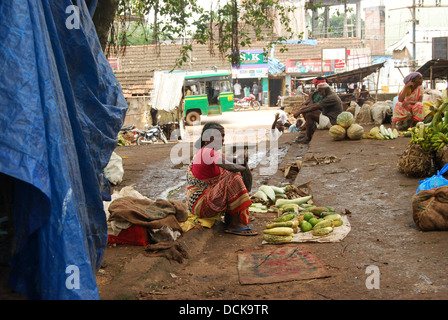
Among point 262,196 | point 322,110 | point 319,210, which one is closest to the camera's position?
point 319,210

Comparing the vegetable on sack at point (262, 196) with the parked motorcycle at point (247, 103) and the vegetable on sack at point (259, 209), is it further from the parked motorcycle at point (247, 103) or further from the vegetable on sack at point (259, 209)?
the parked motorcycle at point (247, 103)

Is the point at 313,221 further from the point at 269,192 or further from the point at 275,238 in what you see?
the point at 269,192

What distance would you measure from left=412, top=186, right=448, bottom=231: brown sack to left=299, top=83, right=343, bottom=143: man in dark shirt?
677cm

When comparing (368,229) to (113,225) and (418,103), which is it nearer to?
(113,225)

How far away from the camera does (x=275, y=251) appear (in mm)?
4234

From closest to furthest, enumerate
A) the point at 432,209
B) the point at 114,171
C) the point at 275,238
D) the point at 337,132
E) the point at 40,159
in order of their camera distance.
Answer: the point at 40,159
the point at 432,209
the point at 275,238
the point at 114,171
the point at 337,132

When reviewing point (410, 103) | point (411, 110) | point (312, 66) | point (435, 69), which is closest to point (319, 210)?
point (410, 103)

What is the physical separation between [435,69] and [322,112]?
22.7 ft

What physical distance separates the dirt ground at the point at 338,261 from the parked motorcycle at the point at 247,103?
85.7ft

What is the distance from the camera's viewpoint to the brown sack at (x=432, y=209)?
4.05 m

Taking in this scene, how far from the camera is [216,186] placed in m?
4.81

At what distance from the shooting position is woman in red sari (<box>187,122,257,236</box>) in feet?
15.5

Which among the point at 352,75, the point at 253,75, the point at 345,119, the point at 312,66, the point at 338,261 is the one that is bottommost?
the point at 338,261
